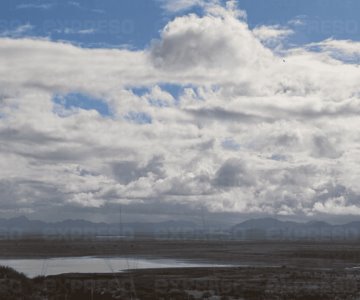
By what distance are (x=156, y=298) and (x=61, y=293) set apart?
6115 mm

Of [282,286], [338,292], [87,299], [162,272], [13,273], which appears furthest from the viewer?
[162,272]

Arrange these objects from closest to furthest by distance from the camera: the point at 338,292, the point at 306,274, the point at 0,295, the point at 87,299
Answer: the point at 0,295, the point at 87,299, the point at 338,292, the point at 306,274

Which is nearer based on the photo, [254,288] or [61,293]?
[61,293]

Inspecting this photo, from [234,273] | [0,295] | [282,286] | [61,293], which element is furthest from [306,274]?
[0,295]

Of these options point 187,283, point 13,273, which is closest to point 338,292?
point 187,283

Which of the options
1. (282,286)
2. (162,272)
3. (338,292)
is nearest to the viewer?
(338,292)

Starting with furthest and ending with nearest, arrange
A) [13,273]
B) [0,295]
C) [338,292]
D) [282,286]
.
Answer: [282,286]
[338,292]
[13,273]
[0,295]

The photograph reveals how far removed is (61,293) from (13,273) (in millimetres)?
3631

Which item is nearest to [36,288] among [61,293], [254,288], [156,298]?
[61,293]

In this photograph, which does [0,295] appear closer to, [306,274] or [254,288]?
[254,288]

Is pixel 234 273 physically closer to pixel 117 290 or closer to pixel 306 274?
pixel 306 274

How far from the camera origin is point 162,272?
212 ft

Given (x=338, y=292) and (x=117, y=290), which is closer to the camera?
(x=117, y=290)

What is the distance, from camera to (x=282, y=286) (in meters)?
47.6
